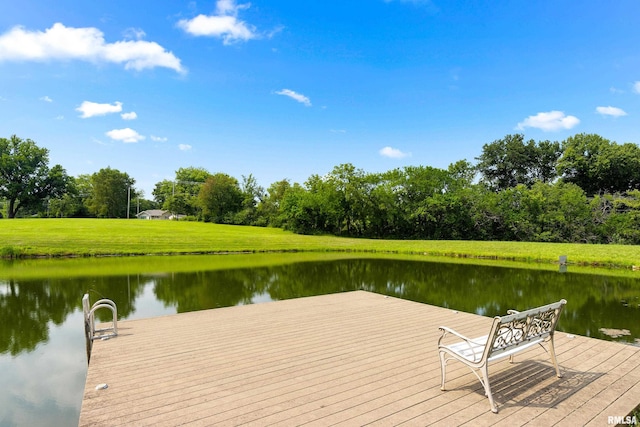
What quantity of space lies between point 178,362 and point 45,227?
3382 cm

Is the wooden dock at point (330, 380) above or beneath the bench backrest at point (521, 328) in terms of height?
beneath

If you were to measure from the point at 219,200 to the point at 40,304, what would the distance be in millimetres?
40658

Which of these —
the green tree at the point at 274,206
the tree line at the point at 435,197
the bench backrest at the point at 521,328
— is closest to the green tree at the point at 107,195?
the tree line at the point at 435,197

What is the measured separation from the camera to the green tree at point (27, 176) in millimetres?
48281

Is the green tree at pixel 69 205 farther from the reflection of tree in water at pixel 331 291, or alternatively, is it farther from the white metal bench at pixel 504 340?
the white metal bench at pixel 504 340

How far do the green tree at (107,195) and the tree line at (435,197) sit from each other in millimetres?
176

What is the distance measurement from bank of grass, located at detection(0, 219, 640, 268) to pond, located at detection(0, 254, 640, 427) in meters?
2.85

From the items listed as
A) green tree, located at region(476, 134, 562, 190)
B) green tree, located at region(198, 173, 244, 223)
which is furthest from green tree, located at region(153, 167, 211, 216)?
green tree, located at region(476, 134, 562, 190)

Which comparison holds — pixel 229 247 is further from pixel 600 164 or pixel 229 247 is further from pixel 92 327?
pixel 600 164

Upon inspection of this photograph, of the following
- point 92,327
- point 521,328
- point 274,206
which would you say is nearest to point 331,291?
point 92,327

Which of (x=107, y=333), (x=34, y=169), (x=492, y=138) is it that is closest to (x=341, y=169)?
(x=492, y=138)

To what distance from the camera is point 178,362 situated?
481cm

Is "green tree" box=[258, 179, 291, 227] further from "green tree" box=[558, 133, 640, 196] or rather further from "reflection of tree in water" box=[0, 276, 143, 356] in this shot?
"green tree" box=[558, 133, 640, 196]

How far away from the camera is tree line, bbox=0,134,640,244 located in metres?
34.1
